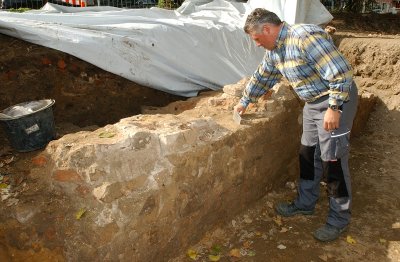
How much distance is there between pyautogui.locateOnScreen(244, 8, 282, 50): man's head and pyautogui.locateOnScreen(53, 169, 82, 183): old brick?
1782mm

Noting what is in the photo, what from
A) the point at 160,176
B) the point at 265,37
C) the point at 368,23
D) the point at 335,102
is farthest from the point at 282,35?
the point at 368,23

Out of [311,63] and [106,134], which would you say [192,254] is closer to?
[106,134]

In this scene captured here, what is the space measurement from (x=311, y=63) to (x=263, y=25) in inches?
19.7

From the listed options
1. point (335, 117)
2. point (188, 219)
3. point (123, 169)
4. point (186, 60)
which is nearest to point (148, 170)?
point (123, 169)

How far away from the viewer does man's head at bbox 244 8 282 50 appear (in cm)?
305

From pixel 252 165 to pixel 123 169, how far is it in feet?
5.07

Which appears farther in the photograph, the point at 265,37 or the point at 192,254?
the point at 192,254

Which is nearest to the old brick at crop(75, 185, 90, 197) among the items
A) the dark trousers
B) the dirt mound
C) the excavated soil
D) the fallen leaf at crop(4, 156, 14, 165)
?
the excavated soil

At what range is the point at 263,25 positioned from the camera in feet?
10.0

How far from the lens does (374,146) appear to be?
221 inches

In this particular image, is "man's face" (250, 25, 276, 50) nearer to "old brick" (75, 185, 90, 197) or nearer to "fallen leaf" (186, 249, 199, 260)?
"old brick" (75, 185, 90, 197)

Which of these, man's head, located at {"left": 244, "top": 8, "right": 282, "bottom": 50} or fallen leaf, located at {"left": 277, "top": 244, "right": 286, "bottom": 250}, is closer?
man's head, located at {"left": 244, "top": 8, "right": 282, "bottom": 50}

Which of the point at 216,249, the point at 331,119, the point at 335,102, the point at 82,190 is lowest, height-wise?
the point at 216,249

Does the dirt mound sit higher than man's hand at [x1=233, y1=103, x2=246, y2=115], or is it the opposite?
→ the dirt mound
